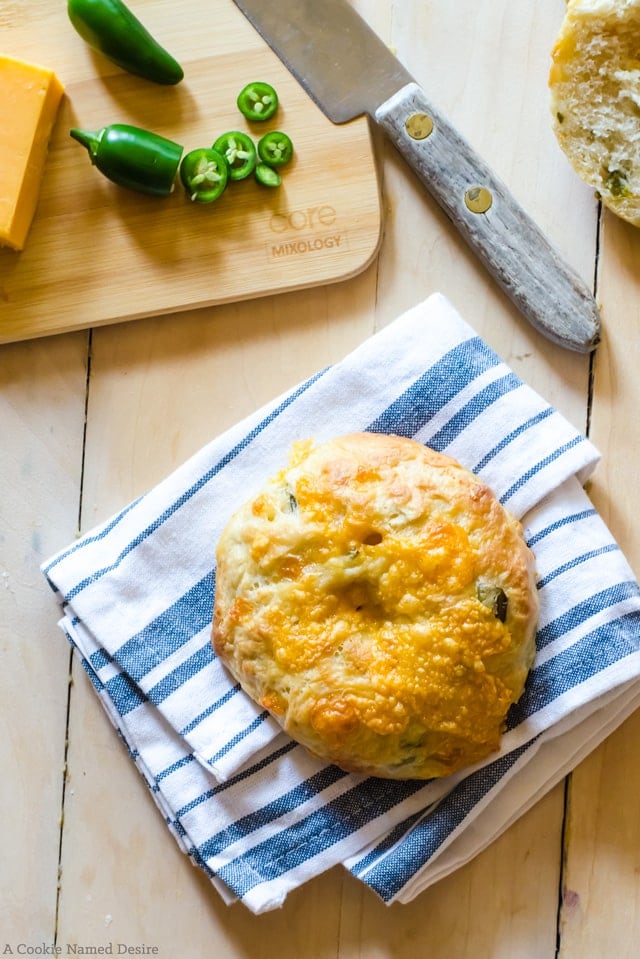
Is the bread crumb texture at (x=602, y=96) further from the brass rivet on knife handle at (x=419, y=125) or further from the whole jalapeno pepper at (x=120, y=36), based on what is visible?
the whole jalapeno pepper at (x=120, y=36)

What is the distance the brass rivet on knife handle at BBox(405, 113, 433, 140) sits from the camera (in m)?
2.31

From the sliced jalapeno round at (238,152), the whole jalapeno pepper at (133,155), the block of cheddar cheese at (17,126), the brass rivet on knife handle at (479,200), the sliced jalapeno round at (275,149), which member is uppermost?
the block of cheddar cheese at (17,126)

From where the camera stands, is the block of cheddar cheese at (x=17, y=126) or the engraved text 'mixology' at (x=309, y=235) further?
the engraved text 'mixology' at (x=309, y=235)

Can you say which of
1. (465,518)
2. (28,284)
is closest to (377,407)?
(465,518)

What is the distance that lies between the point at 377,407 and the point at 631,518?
652 mm

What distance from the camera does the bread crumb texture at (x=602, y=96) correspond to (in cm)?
211

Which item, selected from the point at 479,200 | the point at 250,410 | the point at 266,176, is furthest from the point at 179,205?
the point at 479,200

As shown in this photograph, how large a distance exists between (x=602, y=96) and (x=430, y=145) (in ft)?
1.31

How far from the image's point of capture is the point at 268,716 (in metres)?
2.17

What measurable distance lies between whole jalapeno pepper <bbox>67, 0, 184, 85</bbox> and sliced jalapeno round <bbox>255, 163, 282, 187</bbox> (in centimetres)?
31

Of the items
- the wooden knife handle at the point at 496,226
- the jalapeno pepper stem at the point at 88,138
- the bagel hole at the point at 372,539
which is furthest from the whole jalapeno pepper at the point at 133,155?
the bagel hole at the point at 372,539

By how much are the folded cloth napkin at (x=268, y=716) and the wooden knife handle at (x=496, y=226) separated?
0.18m

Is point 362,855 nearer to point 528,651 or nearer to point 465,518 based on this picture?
point 528,651

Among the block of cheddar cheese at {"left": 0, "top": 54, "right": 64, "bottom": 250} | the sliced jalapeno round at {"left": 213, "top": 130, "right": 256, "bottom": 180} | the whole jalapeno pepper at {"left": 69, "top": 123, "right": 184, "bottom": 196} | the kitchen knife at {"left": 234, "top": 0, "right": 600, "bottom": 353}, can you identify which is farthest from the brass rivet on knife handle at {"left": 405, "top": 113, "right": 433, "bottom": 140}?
the block of cheddar cheese at {"left": 0, "top": 54, "right": 64, "bottom": 250}
